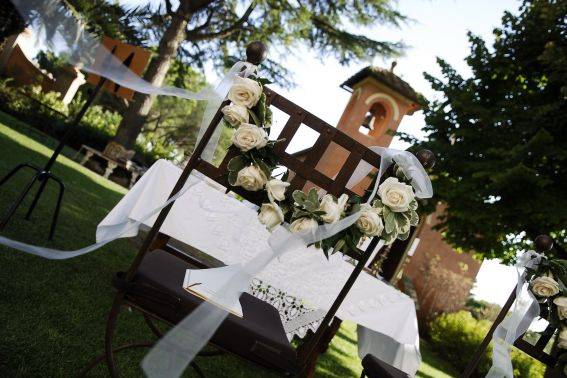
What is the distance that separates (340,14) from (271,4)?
2343 mm

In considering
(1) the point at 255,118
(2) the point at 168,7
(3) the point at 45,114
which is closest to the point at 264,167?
(1) the point at 255,118

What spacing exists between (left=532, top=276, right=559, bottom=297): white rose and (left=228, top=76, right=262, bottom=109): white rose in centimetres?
160

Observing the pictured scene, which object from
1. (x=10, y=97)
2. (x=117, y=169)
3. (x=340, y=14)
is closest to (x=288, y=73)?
(x=340, y=14)

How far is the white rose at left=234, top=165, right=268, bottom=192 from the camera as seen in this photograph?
1684mm

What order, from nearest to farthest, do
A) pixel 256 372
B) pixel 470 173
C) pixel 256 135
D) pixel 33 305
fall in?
pixel 256 135 < pixel 33 305 < pixel 256 372 < pixel 470 173

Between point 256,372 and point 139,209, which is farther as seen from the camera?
point 256,372

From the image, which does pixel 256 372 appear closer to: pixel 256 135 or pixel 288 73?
pixel 256 135

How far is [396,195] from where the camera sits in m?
1.74

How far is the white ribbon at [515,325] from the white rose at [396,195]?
0.94 m

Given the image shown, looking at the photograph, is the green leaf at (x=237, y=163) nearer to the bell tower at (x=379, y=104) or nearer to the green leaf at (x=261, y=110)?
the green leaf at (x=261, y=110)

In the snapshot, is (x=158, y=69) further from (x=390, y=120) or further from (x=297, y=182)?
(x=297, y=182)

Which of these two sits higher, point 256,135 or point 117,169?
point 256,135

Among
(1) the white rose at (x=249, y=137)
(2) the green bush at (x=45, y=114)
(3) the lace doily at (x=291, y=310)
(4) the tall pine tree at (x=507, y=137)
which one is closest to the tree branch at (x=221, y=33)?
(2) the green bush at (x=45, y=114)

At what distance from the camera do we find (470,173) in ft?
23.6
